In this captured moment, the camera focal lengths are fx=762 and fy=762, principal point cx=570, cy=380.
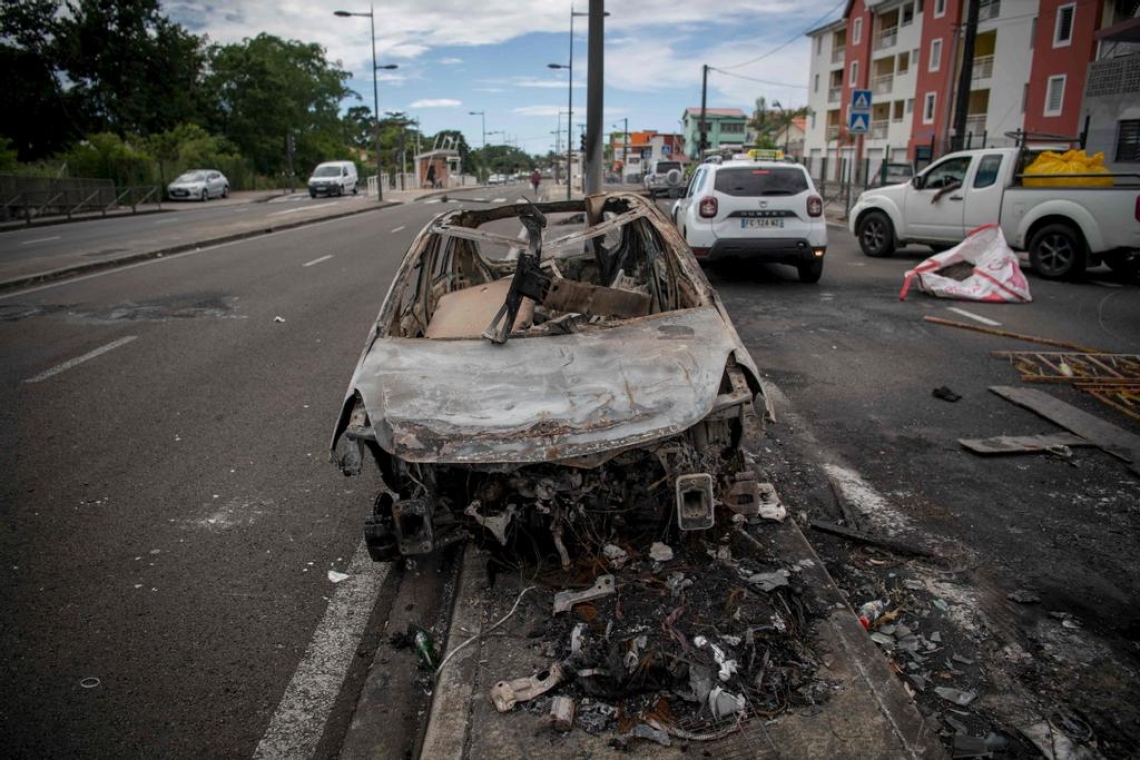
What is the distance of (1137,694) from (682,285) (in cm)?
293

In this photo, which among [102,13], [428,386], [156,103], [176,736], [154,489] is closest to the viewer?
[176,736]

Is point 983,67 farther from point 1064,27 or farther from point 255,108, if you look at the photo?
point 255,108

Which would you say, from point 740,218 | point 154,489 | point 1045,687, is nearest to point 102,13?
point 740,218

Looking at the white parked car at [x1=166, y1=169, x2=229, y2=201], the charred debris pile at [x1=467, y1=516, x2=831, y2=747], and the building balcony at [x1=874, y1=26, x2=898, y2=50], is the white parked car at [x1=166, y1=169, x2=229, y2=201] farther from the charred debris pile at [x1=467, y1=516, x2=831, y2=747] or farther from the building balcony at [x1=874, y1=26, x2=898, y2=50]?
the building balcony at [x1=874, y1=26, x2=898, y2=50]

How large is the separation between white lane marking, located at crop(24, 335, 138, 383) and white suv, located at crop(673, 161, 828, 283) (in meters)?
6.90

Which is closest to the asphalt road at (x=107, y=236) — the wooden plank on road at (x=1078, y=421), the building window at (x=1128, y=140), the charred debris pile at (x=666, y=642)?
the charred debris pile at (x=666, y=642)

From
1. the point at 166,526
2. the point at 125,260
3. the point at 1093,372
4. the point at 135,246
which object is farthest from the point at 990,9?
the point at 166,526

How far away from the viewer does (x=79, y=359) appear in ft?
24.0

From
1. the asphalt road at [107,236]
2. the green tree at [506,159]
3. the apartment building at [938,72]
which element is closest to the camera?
the asphalt road at [107,236]

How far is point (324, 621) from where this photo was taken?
3.27 m

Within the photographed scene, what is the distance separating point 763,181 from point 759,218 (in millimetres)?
587

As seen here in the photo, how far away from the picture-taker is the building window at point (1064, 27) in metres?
32.4

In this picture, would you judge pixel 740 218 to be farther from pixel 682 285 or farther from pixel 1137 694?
pixel 1137 694

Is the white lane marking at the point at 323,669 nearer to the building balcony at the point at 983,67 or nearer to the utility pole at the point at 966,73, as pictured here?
the utility pole at the point at 966,73
